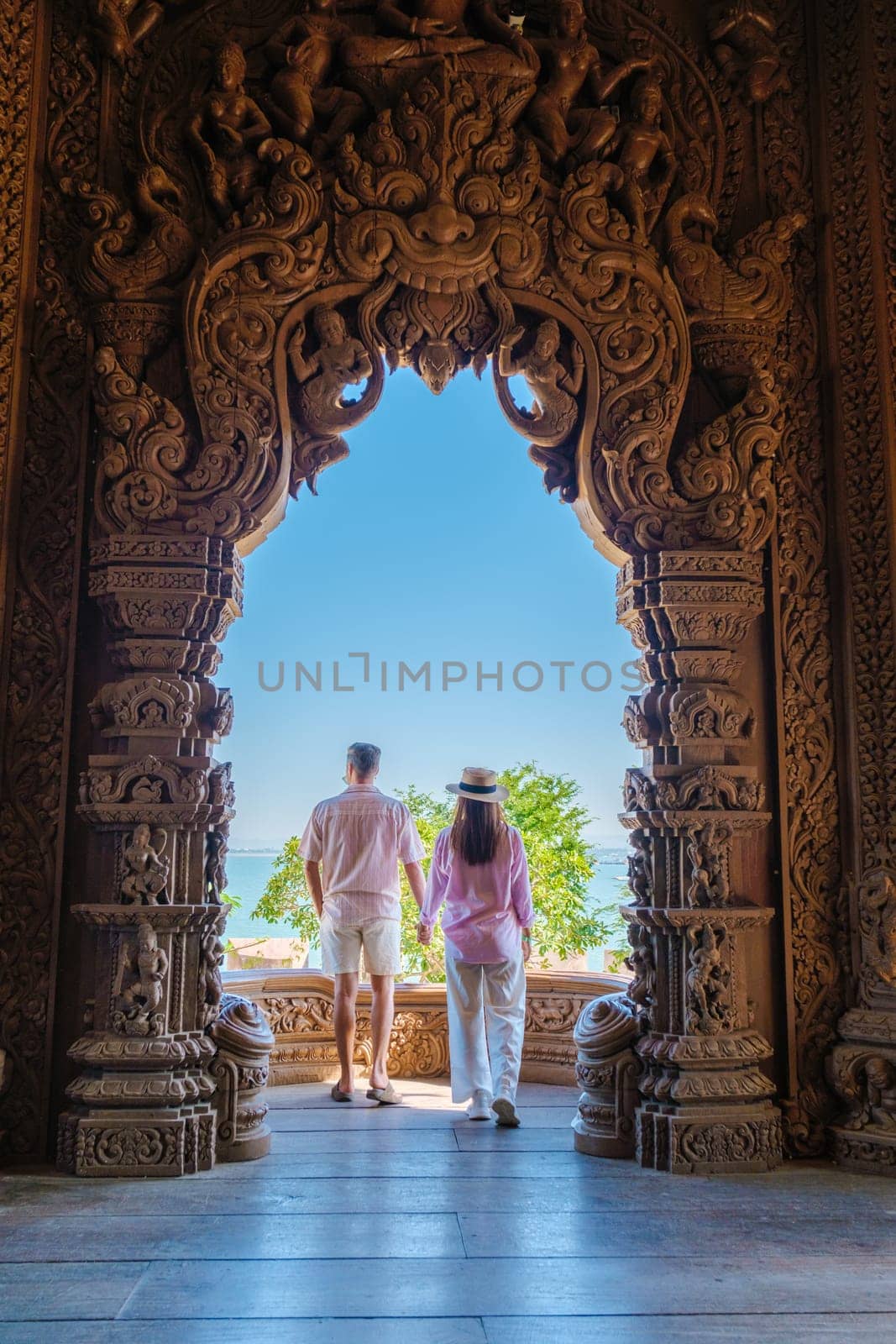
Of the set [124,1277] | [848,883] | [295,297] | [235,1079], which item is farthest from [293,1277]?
[295,297]

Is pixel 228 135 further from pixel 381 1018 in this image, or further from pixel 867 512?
pixel 381 1018

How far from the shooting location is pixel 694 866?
402 cm

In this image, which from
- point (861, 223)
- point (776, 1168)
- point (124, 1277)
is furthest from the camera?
point (861, 223)

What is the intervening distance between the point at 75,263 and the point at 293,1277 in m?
3.68

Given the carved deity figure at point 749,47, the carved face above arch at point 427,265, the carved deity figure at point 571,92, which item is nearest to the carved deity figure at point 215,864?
the carved face above arch at point 427,265

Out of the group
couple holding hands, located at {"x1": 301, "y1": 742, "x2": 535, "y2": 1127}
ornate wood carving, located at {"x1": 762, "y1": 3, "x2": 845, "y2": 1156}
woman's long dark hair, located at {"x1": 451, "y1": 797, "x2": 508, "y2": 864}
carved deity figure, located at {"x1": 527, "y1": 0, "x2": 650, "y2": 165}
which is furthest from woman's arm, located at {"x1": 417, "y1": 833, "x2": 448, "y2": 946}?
carved deity figure, located at {"x1": 527, "y1": 0, "x2": 650, "y2": 165}

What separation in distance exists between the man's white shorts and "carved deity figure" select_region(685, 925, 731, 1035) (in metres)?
1.41

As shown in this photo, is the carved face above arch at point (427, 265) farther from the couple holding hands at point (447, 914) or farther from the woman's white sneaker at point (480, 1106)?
the woman's white sneaker at point (480, 1106)

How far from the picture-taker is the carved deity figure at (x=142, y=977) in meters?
3.77

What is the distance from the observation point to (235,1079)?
12.9ft

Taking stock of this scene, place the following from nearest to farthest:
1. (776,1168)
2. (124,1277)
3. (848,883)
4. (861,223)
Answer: (124,1277), (776,1168), (848,883), (861,223)

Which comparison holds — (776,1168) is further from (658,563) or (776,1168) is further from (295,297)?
(295,297)

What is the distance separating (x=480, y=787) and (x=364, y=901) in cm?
77

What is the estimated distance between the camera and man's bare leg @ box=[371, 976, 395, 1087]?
477 cm
